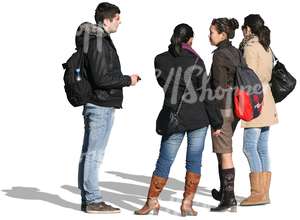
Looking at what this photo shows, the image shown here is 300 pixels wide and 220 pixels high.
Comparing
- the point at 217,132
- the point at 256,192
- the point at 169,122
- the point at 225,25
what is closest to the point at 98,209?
the point at 169,122

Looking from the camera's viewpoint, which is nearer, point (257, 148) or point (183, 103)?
point (183, 103)

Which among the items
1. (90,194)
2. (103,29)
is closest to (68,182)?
(90,194)

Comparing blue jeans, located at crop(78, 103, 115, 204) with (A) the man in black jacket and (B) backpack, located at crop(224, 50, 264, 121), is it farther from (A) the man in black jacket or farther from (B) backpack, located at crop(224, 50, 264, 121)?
(B) backpack, located at crop(224, 50, 264, 121)

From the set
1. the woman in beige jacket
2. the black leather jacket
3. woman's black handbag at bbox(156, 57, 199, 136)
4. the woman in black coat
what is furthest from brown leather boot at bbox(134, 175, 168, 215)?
the woman in beige jacket

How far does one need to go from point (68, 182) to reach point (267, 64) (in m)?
3.55

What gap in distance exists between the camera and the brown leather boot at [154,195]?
1073cm

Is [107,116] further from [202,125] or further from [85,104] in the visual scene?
[202,125]

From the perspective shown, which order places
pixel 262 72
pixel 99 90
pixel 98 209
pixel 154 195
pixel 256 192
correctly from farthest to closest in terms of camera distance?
pixel 256 192 < pixel 262 72 < pixel 98 209 < pixel 154 195 < pixel 99 90

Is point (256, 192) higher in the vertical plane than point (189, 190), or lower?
lower

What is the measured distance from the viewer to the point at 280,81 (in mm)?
11766

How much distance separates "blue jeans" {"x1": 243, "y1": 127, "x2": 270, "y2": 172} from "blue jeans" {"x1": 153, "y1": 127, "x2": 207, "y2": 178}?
43.6 inches

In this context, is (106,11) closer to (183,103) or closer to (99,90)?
(99,90)

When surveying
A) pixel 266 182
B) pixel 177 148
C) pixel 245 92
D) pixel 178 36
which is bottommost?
pixel 266 182

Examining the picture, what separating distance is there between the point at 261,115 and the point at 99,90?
228 centimetres
